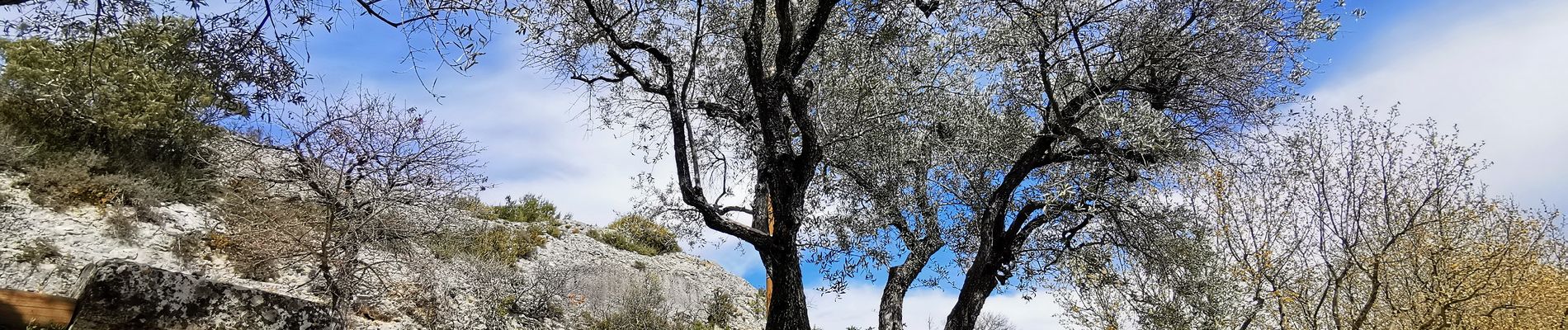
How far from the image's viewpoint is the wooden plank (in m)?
5.41

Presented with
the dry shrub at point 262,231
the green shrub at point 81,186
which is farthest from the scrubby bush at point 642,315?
the green shrub at point 81,186

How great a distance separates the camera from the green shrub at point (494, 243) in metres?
14.3

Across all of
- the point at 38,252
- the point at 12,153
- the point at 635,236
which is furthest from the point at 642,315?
the point at 12,153

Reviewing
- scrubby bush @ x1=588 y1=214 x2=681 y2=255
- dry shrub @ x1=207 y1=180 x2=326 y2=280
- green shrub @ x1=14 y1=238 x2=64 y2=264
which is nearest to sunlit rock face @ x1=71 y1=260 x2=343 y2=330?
dry shrub @ x1=207 y1=180 x2=326 y2=280

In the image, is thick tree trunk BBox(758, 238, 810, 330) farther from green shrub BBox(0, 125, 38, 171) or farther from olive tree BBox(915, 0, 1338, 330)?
green shrub BBox(0, 125, 38, 171)

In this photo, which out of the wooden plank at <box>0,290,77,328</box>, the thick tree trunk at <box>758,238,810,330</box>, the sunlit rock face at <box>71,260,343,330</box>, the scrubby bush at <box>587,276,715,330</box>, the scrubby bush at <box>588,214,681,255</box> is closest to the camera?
the wooden plank at <box>0,290,77,328</box>

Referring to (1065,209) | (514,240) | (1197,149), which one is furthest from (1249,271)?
(514,240)

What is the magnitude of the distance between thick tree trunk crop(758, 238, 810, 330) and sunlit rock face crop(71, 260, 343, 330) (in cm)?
452

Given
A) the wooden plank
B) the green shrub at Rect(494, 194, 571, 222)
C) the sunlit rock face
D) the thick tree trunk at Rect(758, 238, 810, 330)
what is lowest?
the wooden plank

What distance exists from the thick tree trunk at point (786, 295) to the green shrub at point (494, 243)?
23.9ft

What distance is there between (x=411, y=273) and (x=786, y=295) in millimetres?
7062

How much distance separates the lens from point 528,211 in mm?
19938

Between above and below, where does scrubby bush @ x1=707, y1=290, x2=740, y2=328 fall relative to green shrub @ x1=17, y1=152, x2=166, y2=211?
above

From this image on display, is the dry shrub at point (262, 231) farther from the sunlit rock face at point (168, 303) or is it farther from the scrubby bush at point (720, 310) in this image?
the scrubby bush at point (720, 310)
